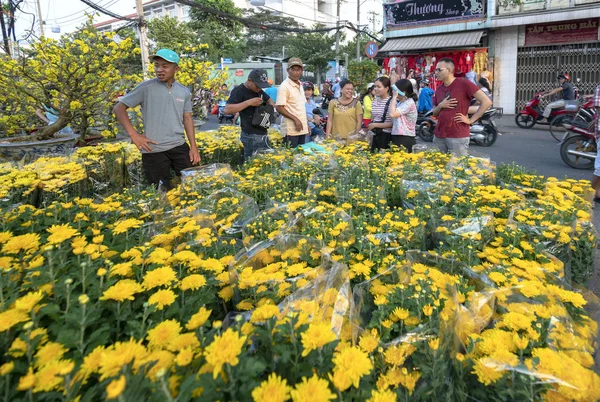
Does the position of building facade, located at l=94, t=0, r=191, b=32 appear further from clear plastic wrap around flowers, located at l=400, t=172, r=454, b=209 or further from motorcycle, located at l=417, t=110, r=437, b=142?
clear plastic wrap around flowers, located at l=400, t=172, r=454, b=209

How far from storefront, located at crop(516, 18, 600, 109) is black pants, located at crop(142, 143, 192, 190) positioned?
47.5 feet

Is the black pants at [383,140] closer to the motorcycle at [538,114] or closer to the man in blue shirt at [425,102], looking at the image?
the man in blue shirt at [425,102]

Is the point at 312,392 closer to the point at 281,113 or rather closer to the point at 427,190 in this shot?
the point at 427,190

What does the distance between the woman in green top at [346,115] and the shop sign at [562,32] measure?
12.3 m

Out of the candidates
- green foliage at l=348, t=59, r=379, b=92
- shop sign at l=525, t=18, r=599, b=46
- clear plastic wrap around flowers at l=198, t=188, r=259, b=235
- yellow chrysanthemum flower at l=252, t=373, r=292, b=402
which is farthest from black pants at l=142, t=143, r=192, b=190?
shop sign at l=525, t=18, r=599, b=46

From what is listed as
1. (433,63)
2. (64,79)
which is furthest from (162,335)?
(433,63)

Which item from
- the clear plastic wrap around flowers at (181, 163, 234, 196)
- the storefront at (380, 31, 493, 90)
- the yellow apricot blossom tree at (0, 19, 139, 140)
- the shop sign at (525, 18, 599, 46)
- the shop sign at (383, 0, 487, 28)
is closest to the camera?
the clear plastic wrap around flowers at (181, 163, 234, 196)

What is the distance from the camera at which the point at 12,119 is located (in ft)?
17.1

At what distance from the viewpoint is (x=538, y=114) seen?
33.1ft

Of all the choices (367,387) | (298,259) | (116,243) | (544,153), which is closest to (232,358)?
(367,387)

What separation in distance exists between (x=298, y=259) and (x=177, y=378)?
0.92 meters

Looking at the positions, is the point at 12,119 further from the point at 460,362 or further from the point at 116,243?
the point at 460,362

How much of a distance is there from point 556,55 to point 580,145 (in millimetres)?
9546

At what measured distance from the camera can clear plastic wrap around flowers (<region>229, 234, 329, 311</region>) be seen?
1.34m
